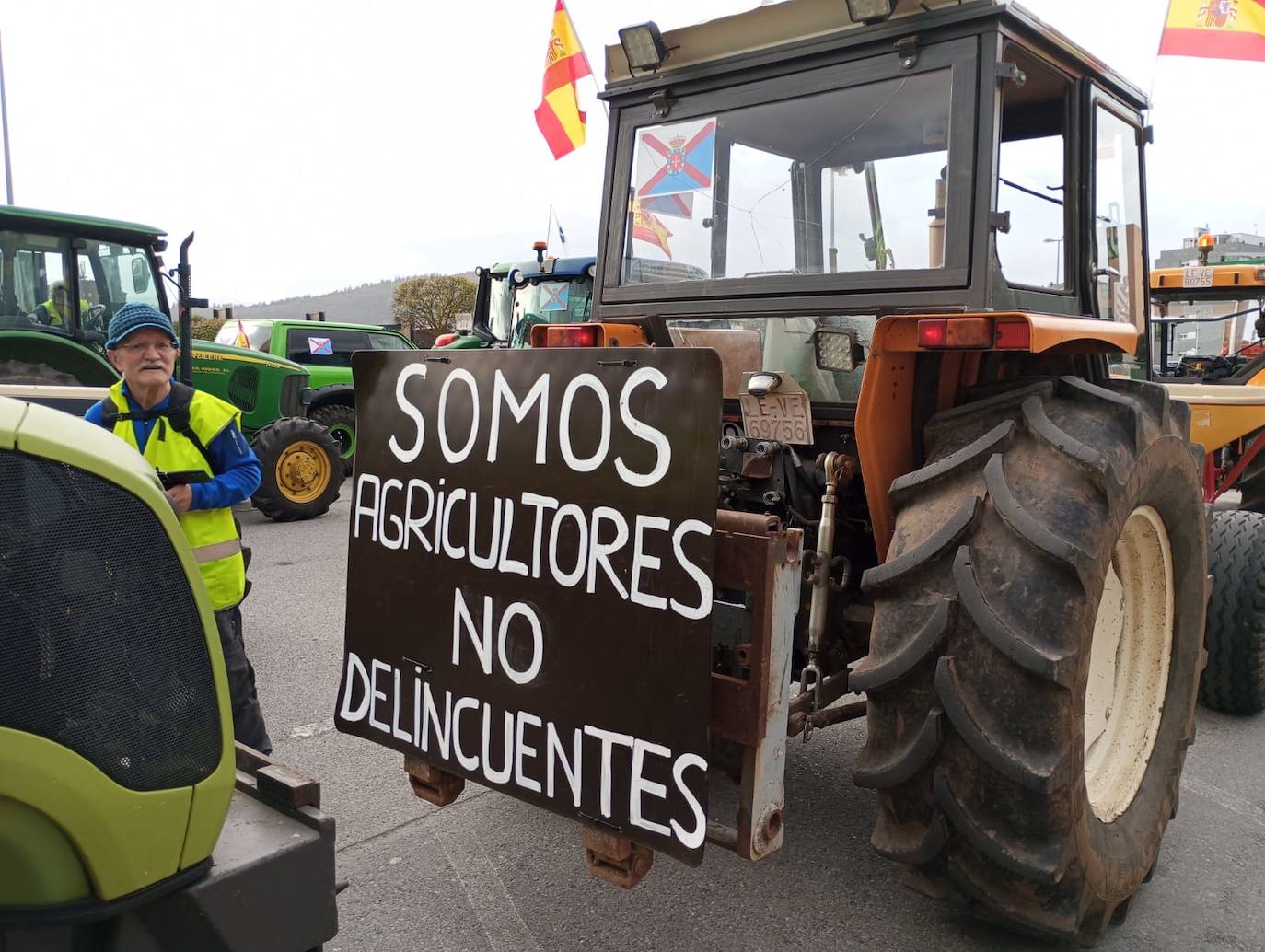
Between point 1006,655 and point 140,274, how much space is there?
7967 mm

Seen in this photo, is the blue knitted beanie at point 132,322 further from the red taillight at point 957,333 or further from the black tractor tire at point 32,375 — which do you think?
the black tractor tire at point 32,375

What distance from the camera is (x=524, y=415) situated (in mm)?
2303

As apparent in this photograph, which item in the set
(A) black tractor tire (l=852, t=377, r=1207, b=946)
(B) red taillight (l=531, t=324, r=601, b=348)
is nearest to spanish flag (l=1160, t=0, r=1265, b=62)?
(A) black tractor tire (l=852, t=377, r=1207, b=946)

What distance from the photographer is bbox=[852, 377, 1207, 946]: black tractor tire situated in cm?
221

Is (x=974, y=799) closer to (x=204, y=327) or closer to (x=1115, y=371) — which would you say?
(x=1115, y=371)

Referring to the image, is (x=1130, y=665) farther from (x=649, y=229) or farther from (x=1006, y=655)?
(x=649, y=229)

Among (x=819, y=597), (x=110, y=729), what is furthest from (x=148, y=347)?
(x=819, y=597)

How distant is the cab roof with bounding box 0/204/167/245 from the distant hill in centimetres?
2225

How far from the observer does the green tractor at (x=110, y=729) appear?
49.6 inches

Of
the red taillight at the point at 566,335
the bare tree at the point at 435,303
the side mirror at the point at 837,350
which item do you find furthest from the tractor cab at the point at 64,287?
the bare tree at the point at 435,303

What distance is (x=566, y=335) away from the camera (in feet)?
11.6

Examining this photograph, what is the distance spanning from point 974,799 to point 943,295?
4.25 feet

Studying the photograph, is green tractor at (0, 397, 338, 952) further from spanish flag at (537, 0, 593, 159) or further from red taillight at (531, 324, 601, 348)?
spanish flag at (537, 0, 593, 159)

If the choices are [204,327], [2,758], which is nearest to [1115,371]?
[2,758]
